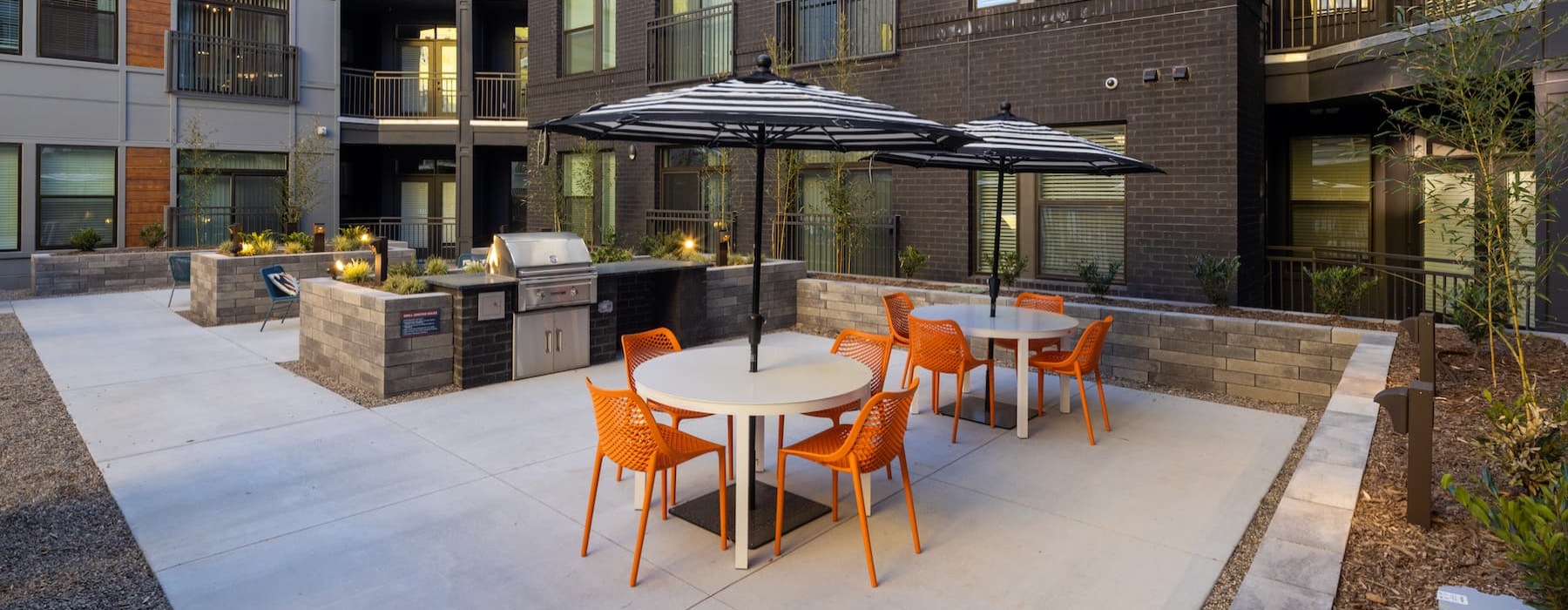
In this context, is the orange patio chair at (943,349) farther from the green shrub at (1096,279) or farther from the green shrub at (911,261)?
the green shrub at (911,261)

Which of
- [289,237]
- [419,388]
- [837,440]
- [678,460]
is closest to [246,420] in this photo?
[419,388]

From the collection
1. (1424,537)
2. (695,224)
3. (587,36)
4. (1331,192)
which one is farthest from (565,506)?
(587,36)

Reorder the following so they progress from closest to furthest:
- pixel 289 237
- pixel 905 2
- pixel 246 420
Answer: pixel 246 420
pixel 905 2
pixel 289 237

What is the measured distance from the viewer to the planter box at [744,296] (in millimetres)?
10109

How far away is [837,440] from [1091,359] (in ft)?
8.55

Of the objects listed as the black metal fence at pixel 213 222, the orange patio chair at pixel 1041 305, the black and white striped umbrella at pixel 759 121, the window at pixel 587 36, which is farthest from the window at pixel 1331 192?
the black metal fence at pixel 213 222

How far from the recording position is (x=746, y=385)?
4191 mm

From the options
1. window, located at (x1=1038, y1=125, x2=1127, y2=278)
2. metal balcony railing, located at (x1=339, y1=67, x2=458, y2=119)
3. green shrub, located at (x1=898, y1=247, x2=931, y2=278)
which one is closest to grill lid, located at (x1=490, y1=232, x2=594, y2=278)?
green shrub, located at (x1=898, y1=247, x2=931, y2=278)

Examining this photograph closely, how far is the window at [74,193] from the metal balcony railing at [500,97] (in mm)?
6787

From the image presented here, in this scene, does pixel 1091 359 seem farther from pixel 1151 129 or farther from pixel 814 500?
pixel 1151 129

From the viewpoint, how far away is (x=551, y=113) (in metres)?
16.9

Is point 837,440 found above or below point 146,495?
above

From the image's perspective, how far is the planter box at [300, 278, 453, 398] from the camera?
23.2 ft

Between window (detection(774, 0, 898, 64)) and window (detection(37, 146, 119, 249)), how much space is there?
41.7 feet
